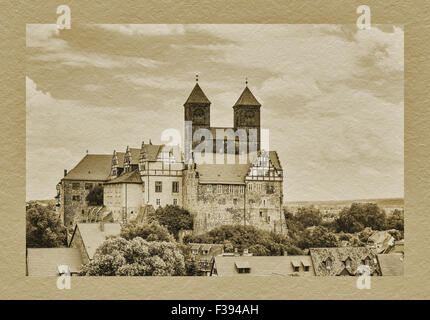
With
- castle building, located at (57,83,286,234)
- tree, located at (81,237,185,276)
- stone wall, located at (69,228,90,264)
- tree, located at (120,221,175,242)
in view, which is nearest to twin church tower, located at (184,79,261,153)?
castle building, located at (57,83,286,234)

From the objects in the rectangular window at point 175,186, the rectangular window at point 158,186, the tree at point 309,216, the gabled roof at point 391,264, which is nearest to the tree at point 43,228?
the rectangular window at point 158,186

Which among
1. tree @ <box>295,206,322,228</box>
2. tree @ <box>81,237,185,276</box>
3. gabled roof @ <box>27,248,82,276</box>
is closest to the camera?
gabled roof @ <box>27,248,82,276</box>

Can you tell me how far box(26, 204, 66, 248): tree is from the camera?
13.7 metres

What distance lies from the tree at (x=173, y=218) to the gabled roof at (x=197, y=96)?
203 cm

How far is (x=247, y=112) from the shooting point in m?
14.2

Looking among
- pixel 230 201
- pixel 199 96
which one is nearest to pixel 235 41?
pixel 199 96

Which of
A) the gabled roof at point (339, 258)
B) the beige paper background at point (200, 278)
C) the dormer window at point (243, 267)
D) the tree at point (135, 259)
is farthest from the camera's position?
the gabled roof at point (339, 258)

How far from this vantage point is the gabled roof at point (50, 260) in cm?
1338

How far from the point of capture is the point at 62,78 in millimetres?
13672

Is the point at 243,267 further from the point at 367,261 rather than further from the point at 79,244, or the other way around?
the point at 79,244

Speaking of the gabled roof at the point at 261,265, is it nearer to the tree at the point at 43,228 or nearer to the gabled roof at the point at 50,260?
the gabled roof at the point at 50,260

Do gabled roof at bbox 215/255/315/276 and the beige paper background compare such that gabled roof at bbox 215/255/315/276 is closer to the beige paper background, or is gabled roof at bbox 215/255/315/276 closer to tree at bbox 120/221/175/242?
the beige paper background

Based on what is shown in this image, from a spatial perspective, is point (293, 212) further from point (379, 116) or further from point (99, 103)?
point (99, 103)

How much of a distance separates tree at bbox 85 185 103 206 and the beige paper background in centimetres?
188
